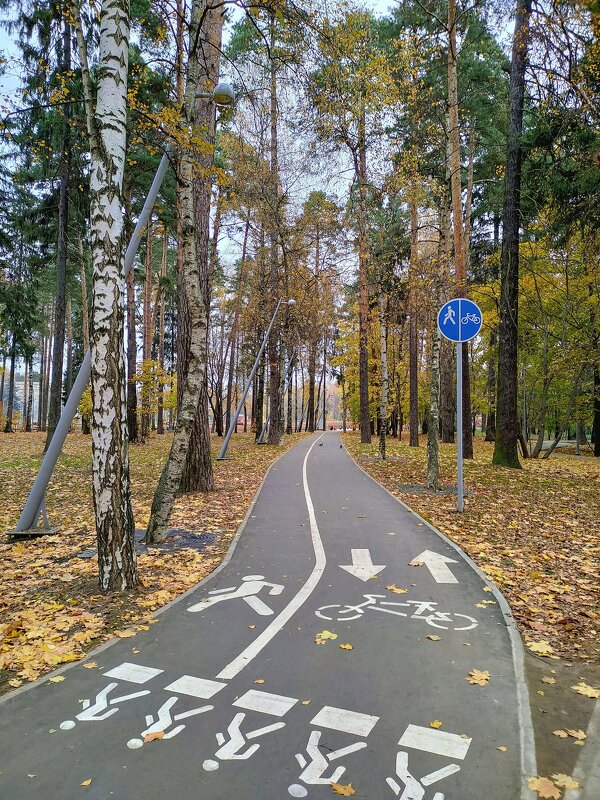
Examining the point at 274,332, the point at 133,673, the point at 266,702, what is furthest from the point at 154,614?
the point at 274,332

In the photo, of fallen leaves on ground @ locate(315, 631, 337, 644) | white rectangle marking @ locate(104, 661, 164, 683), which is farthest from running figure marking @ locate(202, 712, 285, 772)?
fallen leaves on ground @ locate(315, 631, 337, 644)

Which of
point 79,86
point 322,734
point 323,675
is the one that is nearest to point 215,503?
point 323,675

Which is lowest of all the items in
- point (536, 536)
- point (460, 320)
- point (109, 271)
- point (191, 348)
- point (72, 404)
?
point (536, 536)

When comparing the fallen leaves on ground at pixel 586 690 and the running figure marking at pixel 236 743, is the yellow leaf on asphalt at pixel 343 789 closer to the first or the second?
the running figure marking at pixel 236 743

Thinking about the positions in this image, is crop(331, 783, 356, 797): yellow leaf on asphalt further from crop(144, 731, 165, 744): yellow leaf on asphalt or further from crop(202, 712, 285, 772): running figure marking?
crop(144, 731, 165, 744): yellow leaf on asphalt

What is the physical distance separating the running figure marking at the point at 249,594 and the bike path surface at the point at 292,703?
23mm

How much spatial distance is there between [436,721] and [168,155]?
7.01 metres

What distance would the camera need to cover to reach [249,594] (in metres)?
5.34

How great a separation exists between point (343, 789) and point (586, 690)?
6.92 feet

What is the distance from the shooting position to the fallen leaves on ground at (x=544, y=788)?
245cm

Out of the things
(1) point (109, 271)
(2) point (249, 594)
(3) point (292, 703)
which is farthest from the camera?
(2) point (249, 594)

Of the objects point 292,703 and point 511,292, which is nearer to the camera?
point 292,703

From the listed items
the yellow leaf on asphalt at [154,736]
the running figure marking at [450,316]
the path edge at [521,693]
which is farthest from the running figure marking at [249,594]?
the running figure marking at [450,316]

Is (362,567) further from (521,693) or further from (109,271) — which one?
(109,271)
